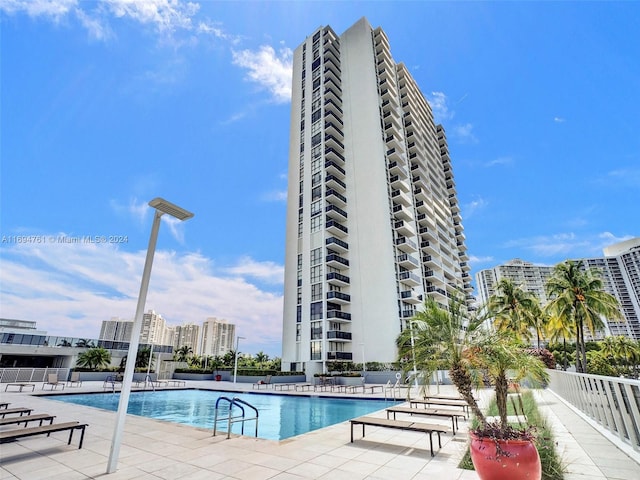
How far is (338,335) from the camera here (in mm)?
35906

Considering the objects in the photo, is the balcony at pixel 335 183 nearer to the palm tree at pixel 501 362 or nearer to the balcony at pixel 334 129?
the balcony at pixel 334 129

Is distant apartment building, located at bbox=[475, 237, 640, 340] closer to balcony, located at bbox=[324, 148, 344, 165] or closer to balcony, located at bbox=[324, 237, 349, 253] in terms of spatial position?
balcony, located at bbox=[324, 237, 349, 253]

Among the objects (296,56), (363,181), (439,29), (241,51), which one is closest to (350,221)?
(363,181)

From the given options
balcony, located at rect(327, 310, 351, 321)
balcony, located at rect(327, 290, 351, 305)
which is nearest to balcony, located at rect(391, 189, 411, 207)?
balcony, located at rect(327, 290, 351, 305)

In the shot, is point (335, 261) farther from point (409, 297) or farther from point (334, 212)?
point (409, 297)

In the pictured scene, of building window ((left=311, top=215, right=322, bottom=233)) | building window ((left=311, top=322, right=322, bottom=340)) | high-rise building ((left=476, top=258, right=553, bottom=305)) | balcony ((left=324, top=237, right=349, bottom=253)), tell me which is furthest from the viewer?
high-rise building ((left=476, top=258, right=553, bottom=305))

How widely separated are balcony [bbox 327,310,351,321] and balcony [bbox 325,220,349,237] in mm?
9945

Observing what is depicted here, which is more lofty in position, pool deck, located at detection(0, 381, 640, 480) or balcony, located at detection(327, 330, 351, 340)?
balcony, located at detection(327, 330, 351, 340)

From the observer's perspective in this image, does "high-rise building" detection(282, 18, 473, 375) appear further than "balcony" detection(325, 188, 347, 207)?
No

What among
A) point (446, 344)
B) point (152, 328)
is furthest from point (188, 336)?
point (446, 344)

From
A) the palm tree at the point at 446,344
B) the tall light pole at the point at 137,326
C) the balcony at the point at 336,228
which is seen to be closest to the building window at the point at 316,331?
the balcony at the point at 336,228

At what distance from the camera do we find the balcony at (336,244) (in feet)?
127

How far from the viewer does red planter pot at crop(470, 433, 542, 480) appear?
4227 mm

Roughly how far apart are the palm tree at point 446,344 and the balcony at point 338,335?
2995 centimetres
